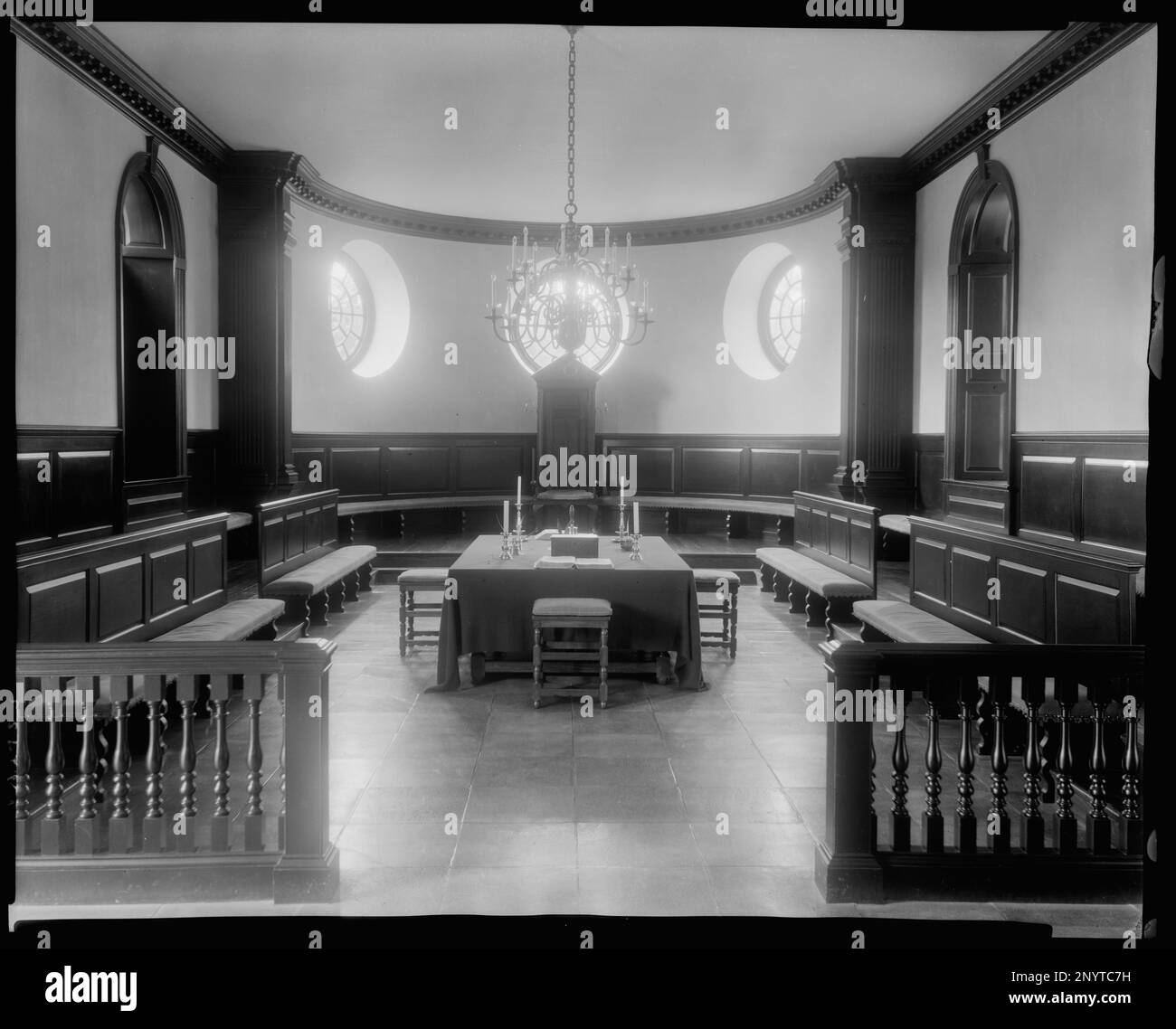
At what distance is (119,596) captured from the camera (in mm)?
4840

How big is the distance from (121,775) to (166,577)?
2.63 m

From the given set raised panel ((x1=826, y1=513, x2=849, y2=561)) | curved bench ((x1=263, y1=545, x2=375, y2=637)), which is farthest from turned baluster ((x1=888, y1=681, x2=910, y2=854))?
curved bench ((x1=263, y1=545, x2=375, y2=637))

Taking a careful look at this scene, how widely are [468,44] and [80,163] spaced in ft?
8.75

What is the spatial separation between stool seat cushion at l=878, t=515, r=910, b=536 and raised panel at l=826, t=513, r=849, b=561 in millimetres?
905

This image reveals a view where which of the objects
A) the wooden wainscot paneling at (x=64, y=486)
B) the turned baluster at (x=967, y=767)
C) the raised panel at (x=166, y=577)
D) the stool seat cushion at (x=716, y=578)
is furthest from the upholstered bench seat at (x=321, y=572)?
the turned baluster at (x=967, y=767)

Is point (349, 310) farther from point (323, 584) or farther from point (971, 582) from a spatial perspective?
point (971, 582)

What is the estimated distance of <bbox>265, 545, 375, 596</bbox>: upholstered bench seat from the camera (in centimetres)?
664

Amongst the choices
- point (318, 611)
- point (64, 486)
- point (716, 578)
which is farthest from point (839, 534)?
point (64, 486)

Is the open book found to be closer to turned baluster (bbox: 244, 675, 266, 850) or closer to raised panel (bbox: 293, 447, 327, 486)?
turned baluster (bbox: 244, 675, 266, 850)

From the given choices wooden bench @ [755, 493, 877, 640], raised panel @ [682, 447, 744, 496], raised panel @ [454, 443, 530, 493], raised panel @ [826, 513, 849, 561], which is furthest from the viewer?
raised panel @ [454, 443, 530, 493]

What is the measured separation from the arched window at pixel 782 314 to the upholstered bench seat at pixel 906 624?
5914mm

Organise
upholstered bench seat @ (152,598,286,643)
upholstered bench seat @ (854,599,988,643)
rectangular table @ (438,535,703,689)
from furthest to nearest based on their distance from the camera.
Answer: rectangular table @ (438,535,703,689)
upholstered bench seat @ (854,599,988,643)
upholstered bench seat @ (152,598,286,643)

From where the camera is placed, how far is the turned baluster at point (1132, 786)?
118 inches
